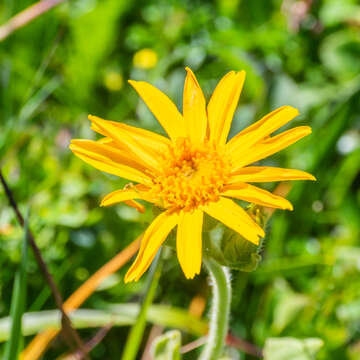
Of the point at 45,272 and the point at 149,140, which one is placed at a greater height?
the point at 149,140

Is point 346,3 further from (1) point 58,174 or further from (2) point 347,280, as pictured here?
(1) point 58,174

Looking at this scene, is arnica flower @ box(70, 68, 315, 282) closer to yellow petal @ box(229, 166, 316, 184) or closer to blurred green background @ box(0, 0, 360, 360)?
yellow petal @ box(229, 166, 316, 184)

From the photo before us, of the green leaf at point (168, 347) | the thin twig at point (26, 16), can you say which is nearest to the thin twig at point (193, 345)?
the green leaf at point (168, 347)

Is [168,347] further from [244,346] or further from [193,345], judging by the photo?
[244,346]

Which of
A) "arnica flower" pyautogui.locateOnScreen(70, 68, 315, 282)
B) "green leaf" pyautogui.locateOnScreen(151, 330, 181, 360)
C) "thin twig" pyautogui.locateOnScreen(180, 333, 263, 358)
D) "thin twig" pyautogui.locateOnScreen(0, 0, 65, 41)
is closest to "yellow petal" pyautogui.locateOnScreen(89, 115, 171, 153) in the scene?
"arnica flower" pyautogui.locateOnScreen(70, 68, 315, 282)

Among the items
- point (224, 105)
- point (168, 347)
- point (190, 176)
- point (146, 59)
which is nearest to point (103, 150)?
point (190, 176)

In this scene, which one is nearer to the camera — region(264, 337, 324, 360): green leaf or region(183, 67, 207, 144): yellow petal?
region(183, 67, 207, 144): yellow petal

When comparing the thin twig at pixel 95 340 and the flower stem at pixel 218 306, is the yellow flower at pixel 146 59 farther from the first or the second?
the flower stem at pixel 218 306
